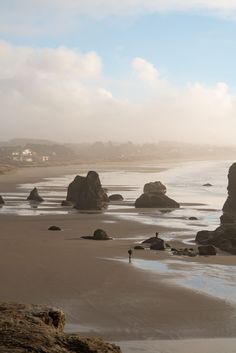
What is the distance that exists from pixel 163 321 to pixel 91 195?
41.5 meters

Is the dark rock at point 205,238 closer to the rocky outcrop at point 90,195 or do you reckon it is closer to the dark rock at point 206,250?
the dark rock at point 206,250

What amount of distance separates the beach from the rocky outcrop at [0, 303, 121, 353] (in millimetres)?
5909

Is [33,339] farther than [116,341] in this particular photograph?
No

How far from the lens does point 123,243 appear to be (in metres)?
33.8

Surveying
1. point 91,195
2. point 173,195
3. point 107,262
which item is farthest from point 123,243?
point 173,195

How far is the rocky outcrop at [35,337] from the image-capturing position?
783cm

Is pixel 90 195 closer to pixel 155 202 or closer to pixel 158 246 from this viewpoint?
pixel 155 202

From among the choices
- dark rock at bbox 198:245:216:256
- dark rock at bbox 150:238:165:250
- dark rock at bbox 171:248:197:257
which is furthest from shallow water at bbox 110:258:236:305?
dark rock at bbox 150:238:165:250

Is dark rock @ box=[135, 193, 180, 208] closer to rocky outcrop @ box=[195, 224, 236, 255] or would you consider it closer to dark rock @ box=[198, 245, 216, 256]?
rocky outcrop @ box=[195, 224, 236, 255]

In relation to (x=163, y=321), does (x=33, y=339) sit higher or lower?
higher

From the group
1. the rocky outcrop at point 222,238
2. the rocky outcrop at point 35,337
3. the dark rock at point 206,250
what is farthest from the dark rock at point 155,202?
the rocky outcrop at point 35,337

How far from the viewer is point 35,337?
812cm

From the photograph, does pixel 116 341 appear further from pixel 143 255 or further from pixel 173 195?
pixel 173 195

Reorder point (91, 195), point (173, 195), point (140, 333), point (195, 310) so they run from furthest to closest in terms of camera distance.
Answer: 1. point (173, 195)
2. point (91, 195)
3. point (195, 310)
4. point (140, 333)
